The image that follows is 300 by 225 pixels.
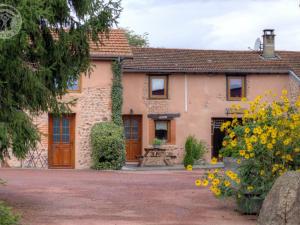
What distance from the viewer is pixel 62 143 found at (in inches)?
924

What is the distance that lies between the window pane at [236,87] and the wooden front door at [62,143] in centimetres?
907

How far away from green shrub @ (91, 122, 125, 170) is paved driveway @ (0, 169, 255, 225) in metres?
4.17

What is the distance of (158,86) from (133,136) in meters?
2.79

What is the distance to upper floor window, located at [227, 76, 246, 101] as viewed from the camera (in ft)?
93.6

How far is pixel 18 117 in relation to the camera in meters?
10.4

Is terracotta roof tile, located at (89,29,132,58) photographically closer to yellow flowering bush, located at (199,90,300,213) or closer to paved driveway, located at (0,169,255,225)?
paved driveway, located at (0,169,255,225)

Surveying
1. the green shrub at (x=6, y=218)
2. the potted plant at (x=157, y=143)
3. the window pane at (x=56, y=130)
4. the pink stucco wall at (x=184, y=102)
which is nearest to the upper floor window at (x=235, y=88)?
the pink stucco wall at (x=184, y=102)

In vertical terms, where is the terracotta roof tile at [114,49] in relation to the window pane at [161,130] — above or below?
above

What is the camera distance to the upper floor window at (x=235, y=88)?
2853cm

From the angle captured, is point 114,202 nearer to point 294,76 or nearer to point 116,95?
point 116,95

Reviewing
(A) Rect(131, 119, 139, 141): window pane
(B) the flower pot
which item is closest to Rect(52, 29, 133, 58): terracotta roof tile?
(A) Rect(131, 119, 139, 141): window pane

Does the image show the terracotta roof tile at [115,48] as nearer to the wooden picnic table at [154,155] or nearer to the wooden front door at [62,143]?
the wooden front door at [62,143]

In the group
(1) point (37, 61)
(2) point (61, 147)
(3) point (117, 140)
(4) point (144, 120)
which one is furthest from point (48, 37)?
(4) point (144, 120)

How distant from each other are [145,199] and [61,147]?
36.0 feet
